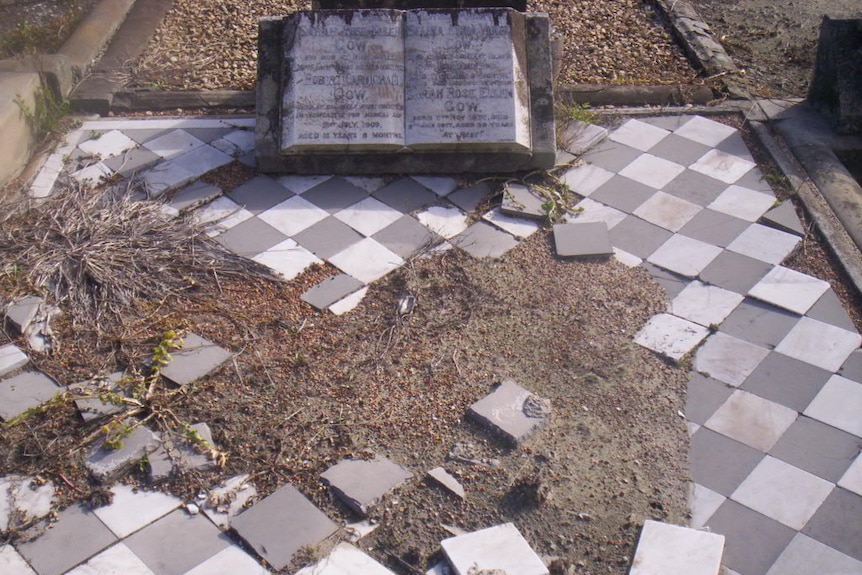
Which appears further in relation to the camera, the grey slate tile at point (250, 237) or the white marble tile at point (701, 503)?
the grey slate tile at point (250, 237)

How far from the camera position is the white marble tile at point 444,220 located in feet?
19.1

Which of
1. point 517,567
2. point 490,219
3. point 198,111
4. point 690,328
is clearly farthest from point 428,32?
point 517,567

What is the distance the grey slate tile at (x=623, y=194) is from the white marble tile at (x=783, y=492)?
2.25 meters

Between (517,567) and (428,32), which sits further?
(428,32)

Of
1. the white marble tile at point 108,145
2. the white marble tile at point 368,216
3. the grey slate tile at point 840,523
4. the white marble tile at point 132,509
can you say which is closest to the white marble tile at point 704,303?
the grey slate tile at point 840,523

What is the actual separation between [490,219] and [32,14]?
16.9 ft

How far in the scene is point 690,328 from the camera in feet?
16.5

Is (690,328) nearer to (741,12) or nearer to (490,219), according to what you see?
(490,219)

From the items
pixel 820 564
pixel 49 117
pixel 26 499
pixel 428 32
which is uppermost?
pixel 428 32

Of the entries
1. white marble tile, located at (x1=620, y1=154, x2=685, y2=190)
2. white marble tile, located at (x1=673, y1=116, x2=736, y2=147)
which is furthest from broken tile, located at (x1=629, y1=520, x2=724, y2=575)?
white marble tile, located at (x1=673, y1=116, x2=736, y2=147)

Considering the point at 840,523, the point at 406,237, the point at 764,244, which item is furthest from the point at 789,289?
the point at 406,237

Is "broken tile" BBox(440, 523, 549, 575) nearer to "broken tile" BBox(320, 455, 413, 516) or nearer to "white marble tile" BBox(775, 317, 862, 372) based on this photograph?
"broken tile" BBox(320, 455, 413, 516)

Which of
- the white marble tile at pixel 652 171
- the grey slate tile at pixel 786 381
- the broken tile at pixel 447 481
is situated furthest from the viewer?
the white marble tile at pixel 652 171

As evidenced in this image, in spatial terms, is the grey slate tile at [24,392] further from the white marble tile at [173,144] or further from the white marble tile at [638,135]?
the white marble tile at [638,135]
